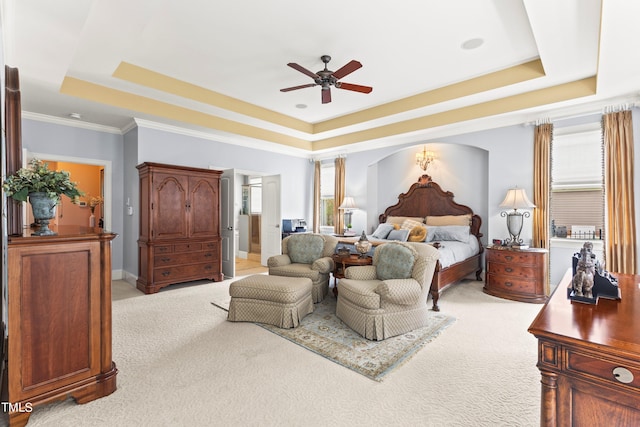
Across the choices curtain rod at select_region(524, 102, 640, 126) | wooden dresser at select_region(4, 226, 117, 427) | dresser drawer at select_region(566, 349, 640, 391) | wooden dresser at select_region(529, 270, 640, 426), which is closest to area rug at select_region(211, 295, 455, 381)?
wooden dresser at select_region(529, 270, 640, 426)

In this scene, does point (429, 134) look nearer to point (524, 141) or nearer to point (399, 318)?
point (524, 141)

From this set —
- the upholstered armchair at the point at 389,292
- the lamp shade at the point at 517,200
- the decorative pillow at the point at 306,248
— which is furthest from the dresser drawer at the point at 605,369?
the lamp shade at the point at 517,200

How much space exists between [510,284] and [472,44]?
10.6 ft

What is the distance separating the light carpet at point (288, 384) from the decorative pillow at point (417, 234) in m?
1.87

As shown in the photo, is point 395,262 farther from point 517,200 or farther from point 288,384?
point 517,200

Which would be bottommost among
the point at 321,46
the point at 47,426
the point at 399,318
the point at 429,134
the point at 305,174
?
the point at 47,426

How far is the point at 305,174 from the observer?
7848mm

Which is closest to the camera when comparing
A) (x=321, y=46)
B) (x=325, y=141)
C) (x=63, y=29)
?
(x=63, y=29)

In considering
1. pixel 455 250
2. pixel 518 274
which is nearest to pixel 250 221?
pixel 455 250

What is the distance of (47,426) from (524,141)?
6168mm

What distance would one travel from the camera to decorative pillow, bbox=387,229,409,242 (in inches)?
205

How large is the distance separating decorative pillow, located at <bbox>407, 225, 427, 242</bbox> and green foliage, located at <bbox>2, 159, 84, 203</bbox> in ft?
14.8

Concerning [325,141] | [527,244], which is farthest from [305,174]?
[527,244]

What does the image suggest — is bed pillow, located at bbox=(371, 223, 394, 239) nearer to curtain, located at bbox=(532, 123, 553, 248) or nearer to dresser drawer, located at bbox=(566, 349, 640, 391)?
curtain, located at bbox=(532, 123, 553, 248)
